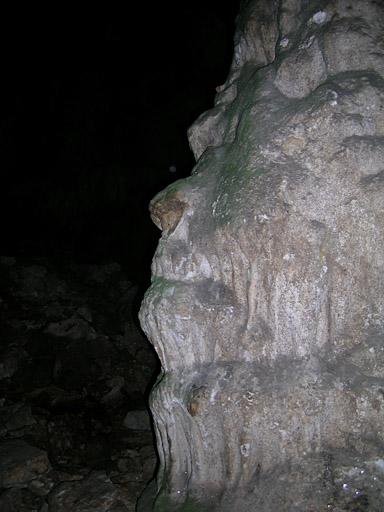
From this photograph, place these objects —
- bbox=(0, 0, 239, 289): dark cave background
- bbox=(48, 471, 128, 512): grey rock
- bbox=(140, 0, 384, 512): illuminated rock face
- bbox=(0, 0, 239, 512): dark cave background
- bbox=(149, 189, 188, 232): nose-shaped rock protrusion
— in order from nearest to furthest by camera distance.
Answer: bbox=(140, 0, 384, 512): illuminated rock face → bbox=(149, 189, 188, 232): nose-shaped rock protrusion → bbox=(48, 471, 128, 512): grey rock → bbox=(0, 0, 239, 512): dark cave background → bbox=(0, 0, 239, 289): dark cave background

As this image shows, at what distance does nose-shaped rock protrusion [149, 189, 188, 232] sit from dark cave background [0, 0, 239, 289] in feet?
18.8

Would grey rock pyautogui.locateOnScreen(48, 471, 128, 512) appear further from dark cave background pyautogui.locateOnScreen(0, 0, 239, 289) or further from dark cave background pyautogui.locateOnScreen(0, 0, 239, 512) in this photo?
dark cave background pyautogui.locateOnScreen(0, 0, 239, 289)

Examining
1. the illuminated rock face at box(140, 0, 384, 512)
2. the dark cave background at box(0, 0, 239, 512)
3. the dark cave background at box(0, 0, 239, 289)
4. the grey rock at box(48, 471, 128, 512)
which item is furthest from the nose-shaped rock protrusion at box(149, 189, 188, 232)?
the dark cave background at box(0, 0, 239, 289)

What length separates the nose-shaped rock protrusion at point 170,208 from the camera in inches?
92.9

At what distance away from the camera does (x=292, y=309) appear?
1976 millimetres

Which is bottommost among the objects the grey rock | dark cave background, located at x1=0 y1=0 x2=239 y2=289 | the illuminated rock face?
the grey rock

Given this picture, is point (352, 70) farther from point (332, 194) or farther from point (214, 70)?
point (214, 70)

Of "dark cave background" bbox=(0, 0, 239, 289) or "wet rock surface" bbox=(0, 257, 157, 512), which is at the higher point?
"dark cave background" bbox=(0, 0, 239, 289)

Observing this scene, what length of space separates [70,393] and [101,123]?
671 cm

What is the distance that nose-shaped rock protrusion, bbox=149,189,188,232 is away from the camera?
2359mm

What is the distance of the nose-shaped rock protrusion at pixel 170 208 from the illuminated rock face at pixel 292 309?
132 millimetres

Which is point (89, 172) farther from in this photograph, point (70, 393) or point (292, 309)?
point (292, 309)

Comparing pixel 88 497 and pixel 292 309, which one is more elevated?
pixel 292 309

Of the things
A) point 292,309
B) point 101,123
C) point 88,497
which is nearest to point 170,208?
point 292,309
